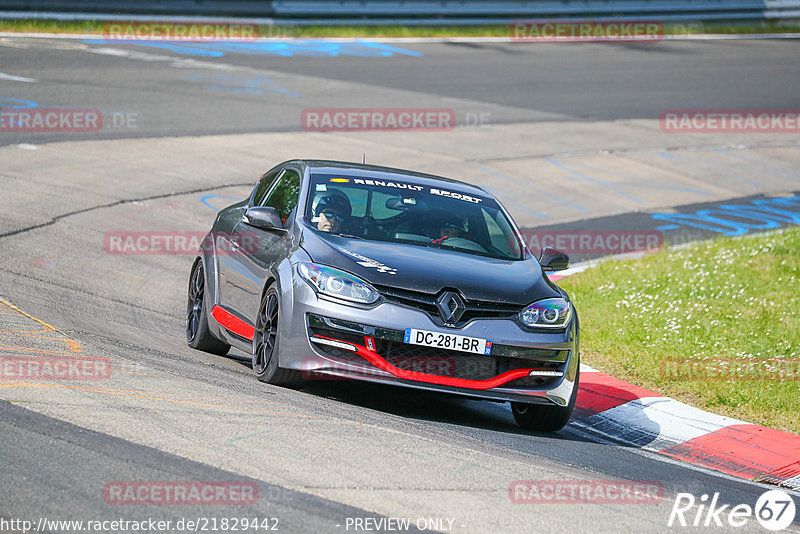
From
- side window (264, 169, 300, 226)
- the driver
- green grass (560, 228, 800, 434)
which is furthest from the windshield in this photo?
green grass (560, 228, 800, 434)

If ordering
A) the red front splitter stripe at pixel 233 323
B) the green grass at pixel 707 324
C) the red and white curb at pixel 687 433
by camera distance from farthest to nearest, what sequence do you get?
1. the green grass at pixel 707 324
2. the red front splitter stripe at pixel 233 323
3. the red and white curb at pixel 687 433

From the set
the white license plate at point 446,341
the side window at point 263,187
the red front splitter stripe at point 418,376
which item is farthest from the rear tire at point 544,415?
the side window at point 263,187

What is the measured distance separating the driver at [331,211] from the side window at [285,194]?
9.4 inches

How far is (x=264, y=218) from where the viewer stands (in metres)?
8.14

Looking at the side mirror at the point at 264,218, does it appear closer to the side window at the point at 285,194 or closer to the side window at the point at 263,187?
the side window at the point at 285,194

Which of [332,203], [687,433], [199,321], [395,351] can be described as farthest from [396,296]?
[199,321]

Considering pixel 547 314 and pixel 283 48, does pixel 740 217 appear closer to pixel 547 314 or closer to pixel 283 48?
pixel 547 314

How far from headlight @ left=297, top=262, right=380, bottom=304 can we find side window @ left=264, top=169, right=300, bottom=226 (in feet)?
3.63

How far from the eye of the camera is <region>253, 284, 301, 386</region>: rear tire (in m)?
7.55

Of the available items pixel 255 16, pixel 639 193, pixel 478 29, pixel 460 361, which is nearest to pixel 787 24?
pixel 478 29

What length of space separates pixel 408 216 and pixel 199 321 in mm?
2069

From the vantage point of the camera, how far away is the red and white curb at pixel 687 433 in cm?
763

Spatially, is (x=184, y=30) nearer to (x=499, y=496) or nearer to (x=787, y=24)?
(x=787, y=24)

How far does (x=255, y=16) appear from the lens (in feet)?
96.0
